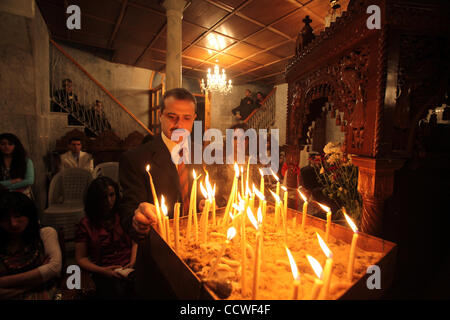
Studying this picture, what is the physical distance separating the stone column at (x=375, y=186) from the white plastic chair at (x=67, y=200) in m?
4.37

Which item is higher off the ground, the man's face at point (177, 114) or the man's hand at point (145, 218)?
the man's face at point (177, 114)

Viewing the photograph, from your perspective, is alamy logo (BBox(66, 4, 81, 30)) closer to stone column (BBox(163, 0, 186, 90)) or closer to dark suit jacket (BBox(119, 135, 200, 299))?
stone column (BBox(163, 0, 186, 90))

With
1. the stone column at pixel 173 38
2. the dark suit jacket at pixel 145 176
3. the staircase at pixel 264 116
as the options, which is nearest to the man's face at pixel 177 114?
the dark suit jacket at pixel 145 176

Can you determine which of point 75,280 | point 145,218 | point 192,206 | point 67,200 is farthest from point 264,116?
point 145,218

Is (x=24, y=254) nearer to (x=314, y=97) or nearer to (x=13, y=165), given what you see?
(x=13, y=165)

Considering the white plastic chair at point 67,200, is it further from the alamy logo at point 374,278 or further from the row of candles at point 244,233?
the alamy logo at point 374,278

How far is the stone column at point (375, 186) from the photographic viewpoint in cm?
99

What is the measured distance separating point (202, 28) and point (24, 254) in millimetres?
5823

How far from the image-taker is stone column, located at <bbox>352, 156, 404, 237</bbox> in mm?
990

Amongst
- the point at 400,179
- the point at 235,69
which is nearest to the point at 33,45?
the point at 400,179

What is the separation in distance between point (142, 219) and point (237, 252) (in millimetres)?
510

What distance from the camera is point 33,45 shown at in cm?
406

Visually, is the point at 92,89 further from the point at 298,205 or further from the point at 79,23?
the point at 298,205

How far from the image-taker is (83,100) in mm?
8117
